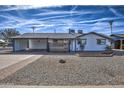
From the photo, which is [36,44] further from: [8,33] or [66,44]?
[8,33]

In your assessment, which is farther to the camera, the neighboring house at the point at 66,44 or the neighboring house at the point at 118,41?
the neighboring house at the point at 66,44

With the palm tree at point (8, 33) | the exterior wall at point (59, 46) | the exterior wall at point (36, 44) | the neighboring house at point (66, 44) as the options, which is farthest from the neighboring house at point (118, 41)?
the palm tree at point (8, 33)

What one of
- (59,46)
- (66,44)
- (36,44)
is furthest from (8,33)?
(66,44)

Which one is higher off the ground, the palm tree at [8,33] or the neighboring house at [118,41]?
the palm tree at [8,33]

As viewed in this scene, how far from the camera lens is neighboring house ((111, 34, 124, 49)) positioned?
27.7 feet

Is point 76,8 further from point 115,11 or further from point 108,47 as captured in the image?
point 108,47

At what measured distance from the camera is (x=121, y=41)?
29.6 ft

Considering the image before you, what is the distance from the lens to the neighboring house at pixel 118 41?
332 inches

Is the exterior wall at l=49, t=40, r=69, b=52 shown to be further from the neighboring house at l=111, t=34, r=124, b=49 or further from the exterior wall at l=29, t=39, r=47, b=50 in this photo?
the neighboring house at l=111, t=34, r=124, b=49

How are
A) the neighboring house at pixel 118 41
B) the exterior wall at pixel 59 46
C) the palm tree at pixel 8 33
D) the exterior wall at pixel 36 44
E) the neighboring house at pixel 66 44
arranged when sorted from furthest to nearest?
the exterior wall at pixel 59 46
the neighboring house at pixel 66 44
the exterior wall at pixel 36 44
the neighboring house at pixel 118 41
the palm tree at pixel 8 33

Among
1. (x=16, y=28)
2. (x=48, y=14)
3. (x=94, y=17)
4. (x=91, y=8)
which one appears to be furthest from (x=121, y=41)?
(x=16, y=28)

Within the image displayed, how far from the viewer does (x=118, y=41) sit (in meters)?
9.18

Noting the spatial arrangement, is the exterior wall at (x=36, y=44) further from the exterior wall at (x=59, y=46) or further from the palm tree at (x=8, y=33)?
the palm tree at (x=8, y=33)

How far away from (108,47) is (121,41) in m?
0.84
